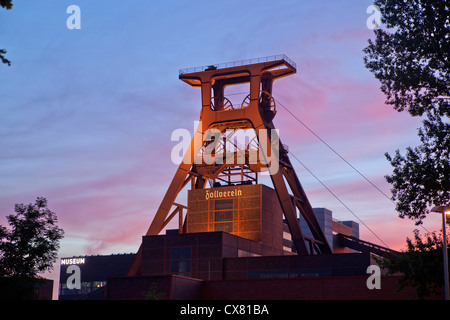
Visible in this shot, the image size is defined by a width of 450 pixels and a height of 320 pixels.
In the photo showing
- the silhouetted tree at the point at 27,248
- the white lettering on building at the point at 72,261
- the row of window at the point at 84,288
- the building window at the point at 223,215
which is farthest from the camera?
the white lettering on building at the point at 72,261

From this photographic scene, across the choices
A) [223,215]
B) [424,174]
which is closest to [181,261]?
[223,215]

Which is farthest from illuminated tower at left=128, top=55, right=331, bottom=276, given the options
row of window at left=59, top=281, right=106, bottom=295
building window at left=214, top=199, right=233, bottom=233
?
row of window at left=59, top=281, right=106, bottom=295

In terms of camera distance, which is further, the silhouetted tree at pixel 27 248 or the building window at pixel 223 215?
the building window at pixel 223 215

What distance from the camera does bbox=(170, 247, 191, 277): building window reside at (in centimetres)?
8044

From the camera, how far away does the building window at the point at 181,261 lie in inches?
3167

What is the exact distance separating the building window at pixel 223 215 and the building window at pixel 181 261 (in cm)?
768

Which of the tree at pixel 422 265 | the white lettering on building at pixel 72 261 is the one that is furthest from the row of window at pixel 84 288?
the tree at pixel 422 265

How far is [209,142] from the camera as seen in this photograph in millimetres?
93188

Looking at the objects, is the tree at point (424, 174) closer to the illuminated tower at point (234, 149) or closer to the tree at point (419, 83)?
the tree at point (419, 83)

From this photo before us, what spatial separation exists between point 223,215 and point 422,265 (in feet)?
178

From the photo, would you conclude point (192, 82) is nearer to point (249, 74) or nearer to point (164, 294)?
point (249, 74)

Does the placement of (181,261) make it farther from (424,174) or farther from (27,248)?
(424,174)

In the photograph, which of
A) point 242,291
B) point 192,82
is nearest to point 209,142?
point 192,82

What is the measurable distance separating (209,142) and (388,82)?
5627cm
